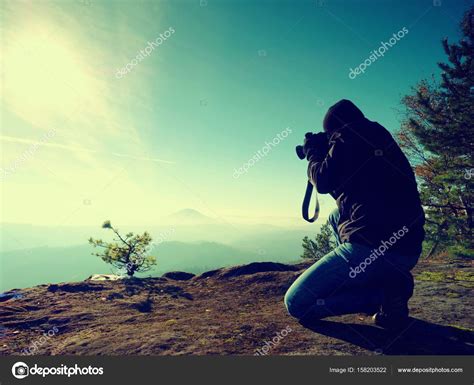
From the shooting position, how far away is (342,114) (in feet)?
13.4

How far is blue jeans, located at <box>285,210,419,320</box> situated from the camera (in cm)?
347

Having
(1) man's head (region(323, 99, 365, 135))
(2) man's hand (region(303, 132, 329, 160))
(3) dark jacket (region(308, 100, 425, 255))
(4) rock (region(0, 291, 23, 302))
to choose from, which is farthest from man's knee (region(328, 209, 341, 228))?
(4) rock (region(0, 291, 23, 302))

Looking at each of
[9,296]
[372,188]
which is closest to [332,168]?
[372,188]

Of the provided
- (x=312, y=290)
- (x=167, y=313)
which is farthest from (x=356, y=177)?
(x=167, y=313)

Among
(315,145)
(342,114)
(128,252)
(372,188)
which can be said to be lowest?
(372,188)

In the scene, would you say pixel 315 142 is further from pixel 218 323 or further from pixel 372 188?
pixel 218 323

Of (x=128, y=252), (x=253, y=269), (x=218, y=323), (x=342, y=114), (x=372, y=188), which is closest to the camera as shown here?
(x=372, y=188)

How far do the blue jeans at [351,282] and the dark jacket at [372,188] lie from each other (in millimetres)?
153

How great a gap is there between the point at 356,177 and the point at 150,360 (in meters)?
3.23

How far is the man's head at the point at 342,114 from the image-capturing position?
405 centimetres

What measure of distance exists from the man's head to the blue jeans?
1.75 metres

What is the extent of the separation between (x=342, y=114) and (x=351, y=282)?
235cm

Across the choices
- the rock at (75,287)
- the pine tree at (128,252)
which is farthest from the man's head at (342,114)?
the pine tree at (128,252)

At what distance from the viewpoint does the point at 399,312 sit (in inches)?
137
